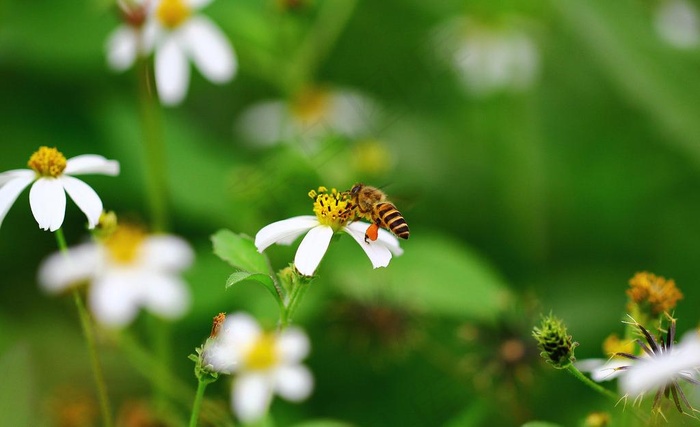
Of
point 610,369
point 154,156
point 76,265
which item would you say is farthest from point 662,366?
point 154,156

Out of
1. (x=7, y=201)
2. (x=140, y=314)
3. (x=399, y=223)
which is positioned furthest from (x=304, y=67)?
(x=7, y=201)

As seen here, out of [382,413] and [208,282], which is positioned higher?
[208,282]

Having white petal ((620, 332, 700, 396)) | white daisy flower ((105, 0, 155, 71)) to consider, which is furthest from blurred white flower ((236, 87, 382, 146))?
white petal ((620, 332, 700, 396))

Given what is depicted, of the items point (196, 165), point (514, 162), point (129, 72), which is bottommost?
point (196, 165)

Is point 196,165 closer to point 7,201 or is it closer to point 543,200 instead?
point 543,200

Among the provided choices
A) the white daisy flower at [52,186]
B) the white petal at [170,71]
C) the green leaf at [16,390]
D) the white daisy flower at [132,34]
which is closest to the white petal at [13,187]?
the white daisy flower at [52,186]

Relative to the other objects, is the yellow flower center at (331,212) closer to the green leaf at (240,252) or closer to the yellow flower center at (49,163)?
the green leaf at (240,252)

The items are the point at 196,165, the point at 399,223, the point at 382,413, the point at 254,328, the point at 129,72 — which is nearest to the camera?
the point at 399,223
